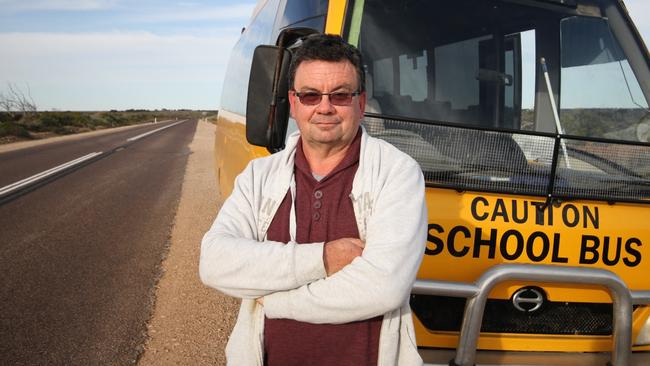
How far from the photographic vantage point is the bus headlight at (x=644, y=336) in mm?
2385

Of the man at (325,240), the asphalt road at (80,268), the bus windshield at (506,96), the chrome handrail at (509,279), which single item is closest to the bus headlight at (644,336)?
the chrome handrail at (509,279)

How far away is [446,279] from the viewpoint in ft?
7.34

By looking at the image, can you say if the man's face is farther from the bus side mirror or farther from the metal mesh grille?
the metal mesh grille

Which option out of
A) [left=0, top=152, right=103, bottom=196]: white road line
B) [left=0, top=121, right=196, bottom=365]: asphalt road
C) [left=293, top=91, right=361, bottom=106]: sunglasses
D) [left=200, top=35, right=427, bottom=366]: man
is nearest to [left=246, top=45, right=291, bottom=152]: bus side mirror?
[left=200, top=35, right=427, bottom=366]: man

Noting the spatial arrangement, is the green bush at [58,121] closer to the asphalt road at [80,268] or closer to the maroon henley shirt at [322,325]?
the asphalt road at [80,268]

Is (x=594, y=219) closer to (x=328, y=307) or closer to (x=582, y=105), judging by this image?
(x=582, y=105)

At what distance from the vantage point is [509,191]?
91.4 inches

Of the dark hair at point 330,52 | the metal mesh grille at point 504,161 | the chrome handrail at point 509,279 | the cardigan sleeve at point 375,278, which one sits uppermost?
the dark hair at point 330,52

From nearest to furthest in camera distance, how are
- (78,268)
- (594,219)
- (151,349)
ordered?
(594,219) < (151,349) < (78,268)

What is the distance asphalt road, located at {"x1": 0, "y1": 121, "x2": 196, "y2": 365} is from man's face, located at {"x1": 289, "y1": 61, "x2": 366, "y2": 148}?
228 centimetres

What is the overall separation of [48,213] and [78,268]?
3.25 meters

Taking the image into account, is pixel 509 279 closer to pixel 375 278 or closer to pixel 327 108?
pixel 375 278

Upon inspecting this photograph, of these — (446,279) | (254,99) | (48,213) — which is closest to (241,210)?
(254,99)

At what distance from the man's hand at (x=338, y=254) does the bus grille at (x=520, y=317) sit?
0.80 metres
